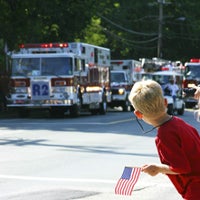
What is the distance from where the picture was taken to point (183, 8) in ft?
215

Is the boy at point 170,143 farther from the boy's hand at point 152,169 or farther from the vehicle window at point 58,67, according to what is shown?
the vehicle window at point 58,67

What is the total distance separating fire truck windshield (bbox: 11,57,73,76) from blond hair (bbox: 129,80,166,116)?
76.1ft

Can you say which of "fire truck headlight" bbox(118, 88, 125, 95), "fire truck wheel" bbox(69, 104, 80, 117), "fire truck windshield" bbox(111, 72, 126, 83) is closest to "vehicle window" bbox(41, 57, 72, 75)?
"fire truck wheel" bbox(69, 104, 80, 117)

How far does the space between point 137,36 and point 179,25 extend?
484cm

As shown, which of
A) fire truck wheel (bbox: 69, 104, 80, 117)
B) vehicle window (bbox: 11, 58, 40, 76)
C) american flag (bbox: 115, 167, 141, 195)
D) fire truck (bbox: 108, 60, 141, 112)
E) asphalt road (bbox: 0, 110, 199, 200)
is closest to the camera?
american flag (bbox: 115, 167, 141, 195)

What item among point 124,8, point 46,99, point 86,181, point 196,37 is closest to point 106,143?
point 86,181

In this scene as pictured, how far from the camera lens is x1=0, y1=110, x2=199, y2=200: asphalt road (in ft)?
31.0

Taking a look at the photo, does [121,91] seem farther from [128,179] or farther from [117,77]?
[128,179]

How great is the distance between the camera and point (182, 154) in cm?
457

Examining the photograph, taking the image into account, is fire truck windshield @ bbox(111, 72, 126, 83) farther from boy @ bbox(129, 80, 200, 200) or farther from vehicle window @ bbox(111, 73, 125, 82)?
boy @ bbox(129, 80, 200, 200)

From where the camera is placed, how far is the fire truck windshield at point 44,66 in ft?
91.2

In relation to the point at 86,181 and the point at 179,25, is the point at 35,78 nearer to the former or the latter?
the point at 86,181

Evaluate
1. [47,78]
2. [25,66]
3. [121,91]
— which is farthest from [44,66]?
[121,91]

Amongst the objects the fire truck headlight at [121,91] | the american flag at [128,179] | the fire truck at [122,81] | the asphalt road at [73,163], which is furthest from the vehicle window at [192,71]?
the american flag at [128,179]
